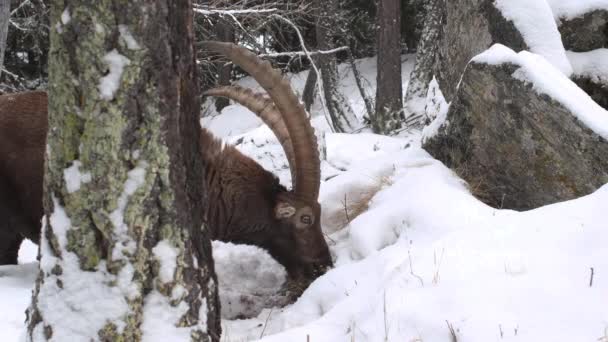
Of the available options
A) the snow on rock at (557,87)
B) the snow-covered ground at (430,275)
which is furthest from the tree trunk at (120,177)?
the snow on rock at (557,87)

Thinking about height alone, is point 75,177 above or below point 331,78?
below

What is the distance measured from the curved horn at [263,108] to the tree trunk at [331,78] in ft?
25.9

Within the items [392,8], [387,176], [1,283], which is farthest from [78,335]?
[392,8]

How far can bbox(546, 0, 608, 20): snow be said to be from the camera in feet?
20.1

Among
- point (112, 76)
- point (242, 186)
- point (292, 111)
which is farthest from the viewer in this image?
point (242, 186)

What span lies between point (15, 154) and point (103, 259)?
3.00m

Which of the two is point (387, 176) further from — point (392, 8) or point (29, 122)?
point (392, 8)

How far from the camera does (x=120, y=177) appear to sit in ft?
7.48

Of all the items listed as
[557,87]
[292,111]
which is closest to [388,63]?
[557,87]

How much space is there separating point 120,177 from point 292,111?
8.02 feet

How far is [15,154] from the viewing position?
16.1ft

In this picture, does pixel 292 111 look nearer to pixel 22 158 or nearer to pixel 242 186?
pixel 242 186

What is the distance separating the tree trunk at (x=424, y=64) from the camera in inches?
490

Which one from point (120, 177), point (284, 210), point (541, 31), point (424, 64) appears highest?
point (424, 64)
